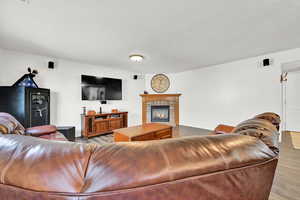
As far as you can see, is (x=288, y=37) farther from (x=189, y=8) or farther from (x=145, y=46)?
(x=145, y=46)

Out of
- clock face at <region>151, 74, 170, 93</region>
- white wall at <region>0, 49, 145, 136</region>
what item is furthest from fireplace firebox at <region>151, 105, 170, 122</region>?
white wall at <region>0, 49, 145, 136</region>

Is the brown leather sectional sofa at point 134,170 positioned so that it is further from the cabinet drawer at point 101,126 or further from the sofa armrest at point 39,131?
the cabinet drawer at point 101,126

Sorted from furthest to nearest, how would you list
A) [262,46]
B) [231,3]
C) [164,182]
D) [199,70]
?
1. [199,70]
2. [262,46]
3. [231,3]
4. [164,182]

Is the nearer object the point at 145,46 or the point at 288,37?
the point at 288,37

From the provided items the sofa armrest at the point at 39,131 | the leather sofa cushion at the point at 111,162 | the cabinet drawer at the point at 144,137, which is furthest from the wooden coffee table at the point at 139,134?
the leather sofa cushion at the point at 111,162

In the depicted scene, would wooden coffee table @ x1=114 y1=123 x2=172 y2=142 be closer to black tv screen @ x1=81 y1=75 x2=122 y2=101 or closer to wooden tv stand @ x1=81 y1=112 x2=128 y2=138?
wooden tv stand @ x1=81 y1=112 x2=128 y2=138

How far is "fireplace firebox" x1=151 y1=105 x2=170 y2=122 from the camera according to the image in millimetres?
5480

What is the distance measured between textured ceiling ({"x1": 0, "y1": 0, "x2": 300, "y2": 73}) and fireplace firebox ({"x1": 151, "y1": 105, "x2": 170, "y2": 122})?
2698mm

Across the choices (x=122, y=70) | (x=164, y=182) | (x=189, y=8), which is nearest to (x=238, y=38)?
(x=189, y=8)

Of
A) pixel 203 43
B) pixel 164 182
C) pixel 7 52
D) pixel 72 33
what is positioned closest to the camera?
pixel 164 182

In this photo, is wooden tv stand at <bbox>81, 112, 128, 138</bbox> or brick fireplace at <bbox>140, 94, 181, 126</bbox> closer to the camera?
wooden tv stand at <bbox>81, 112, 128, 138</bbox>

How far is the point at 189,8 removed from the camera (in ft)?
5.40

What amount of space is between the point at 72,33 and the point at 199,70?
398 cm

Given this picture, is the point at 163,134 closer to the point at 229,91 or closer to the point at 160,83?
the point at 229,91
